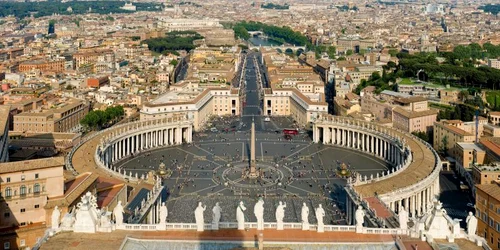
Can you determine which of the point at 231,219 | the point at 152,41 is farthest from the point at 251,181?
the point at 152,41

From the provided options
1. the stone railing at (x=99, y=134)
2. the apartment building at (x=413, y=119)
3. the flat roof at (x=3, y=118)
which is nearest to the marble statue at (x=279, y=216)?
the stone railing at (x=99, y=134)

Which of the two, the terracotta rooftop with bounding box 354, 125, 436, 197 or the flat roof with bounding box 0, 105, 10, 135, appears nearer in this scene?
the terracotta rooftop with bounding box 354, 125, 436, 197

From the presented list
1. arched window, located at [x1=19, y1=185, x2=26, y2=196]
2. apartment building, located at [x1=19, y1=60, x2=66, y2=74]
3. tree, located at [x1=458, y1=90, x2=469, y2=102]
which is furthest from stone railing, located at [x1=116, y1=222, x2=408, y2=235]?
apartment building, located at [x1=19, y1=60, x2=66, y2=74]

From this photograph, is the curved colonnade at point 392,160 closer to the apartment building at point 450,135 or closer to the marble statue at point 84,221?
the apartment building at point 450,135

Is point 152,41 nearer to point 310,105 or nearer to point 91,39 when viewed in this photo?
point 91,39

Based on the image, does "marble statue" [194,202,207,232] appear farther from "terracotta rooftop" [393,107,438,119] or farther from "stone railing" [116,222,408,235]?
"terracotta rooftop" [393,107,438,119]

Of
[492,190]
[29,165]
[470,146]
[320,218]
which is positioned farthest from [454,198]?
[29,165]
